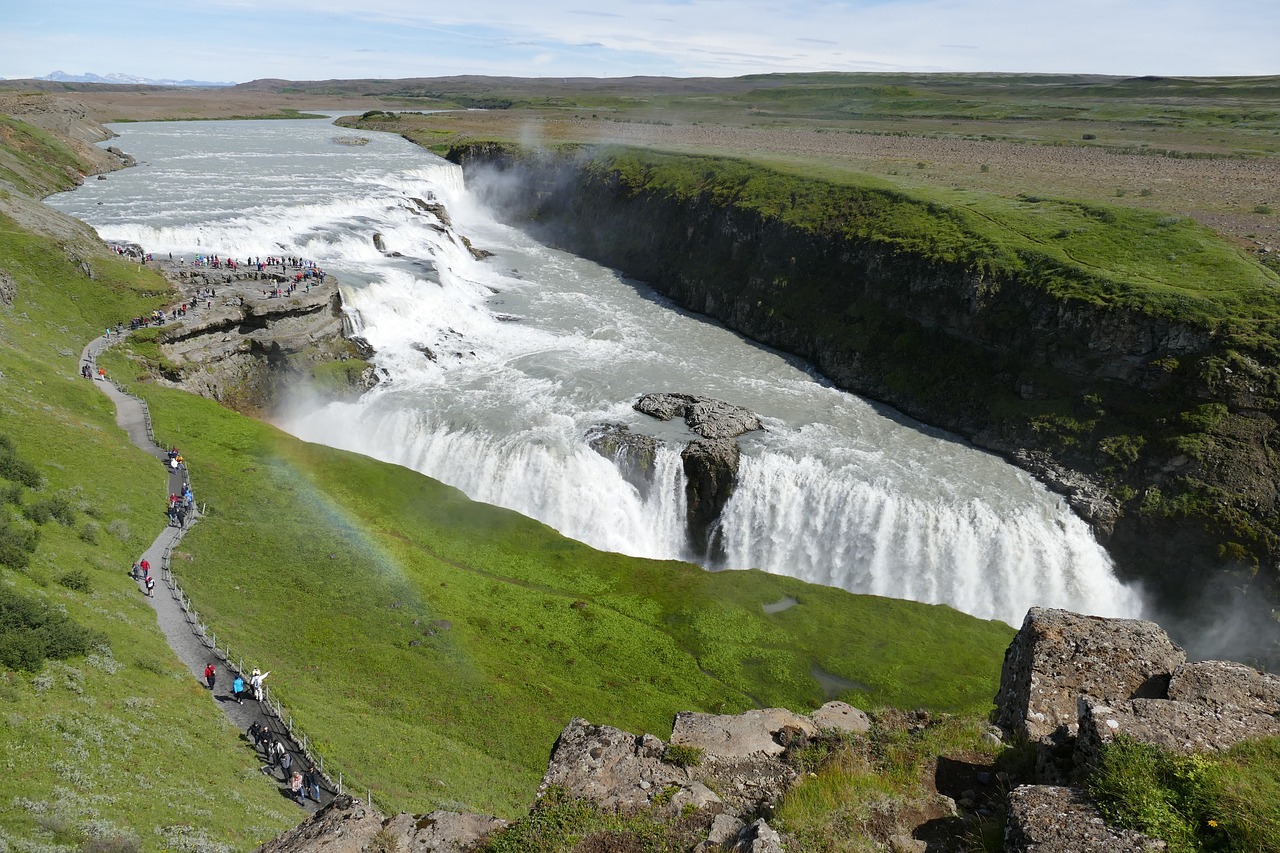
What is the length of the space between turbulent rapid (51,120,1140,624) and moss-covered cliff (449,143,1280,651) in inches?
113

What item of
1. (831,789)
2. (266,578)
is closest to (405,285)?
(266,578)

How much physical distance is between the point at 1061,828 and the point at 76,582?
2936cm

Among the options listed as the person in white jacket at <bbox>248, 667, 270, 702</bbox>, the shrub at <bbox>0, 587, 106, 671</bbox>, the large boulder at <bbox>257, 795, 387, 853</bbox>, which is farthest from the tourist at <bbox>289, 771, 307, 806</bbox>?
the large boulder at <bbox>257, 795, 387, 853</bbox>

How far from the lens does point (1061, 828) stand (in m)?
9.41

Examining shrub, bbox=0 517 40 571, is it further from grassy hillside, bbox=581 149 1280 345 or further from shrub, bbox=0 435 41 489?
grassy hillside, bbox=581 149 1280 345

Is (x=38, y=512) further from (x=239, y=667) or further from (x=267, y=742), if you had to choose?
(x=267, y=742)

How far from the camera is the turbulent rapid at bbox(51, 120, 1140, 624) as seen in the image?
41.5 metres

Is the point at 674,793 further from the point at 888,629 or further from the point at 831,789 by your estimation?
the point at 888,629

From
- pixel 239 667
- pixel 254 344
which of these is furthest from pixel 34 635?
pixel 254 344

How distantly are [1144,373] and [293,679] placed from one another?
162 feet

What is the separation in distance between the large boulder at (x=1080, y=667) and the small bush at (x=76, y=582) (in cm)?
2831

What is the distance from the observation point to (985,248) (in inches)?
2258

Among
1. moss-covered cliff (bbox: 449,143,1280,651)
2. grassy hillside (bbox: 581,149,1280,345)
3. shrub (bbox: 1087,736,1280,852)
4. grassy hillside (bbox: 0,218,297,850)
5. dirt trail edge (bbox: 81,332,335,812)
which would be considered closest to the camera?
shrub (bbox: 1087,736,1280,852)

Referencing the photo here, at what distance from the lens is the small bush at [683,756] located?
14094 millimetres
